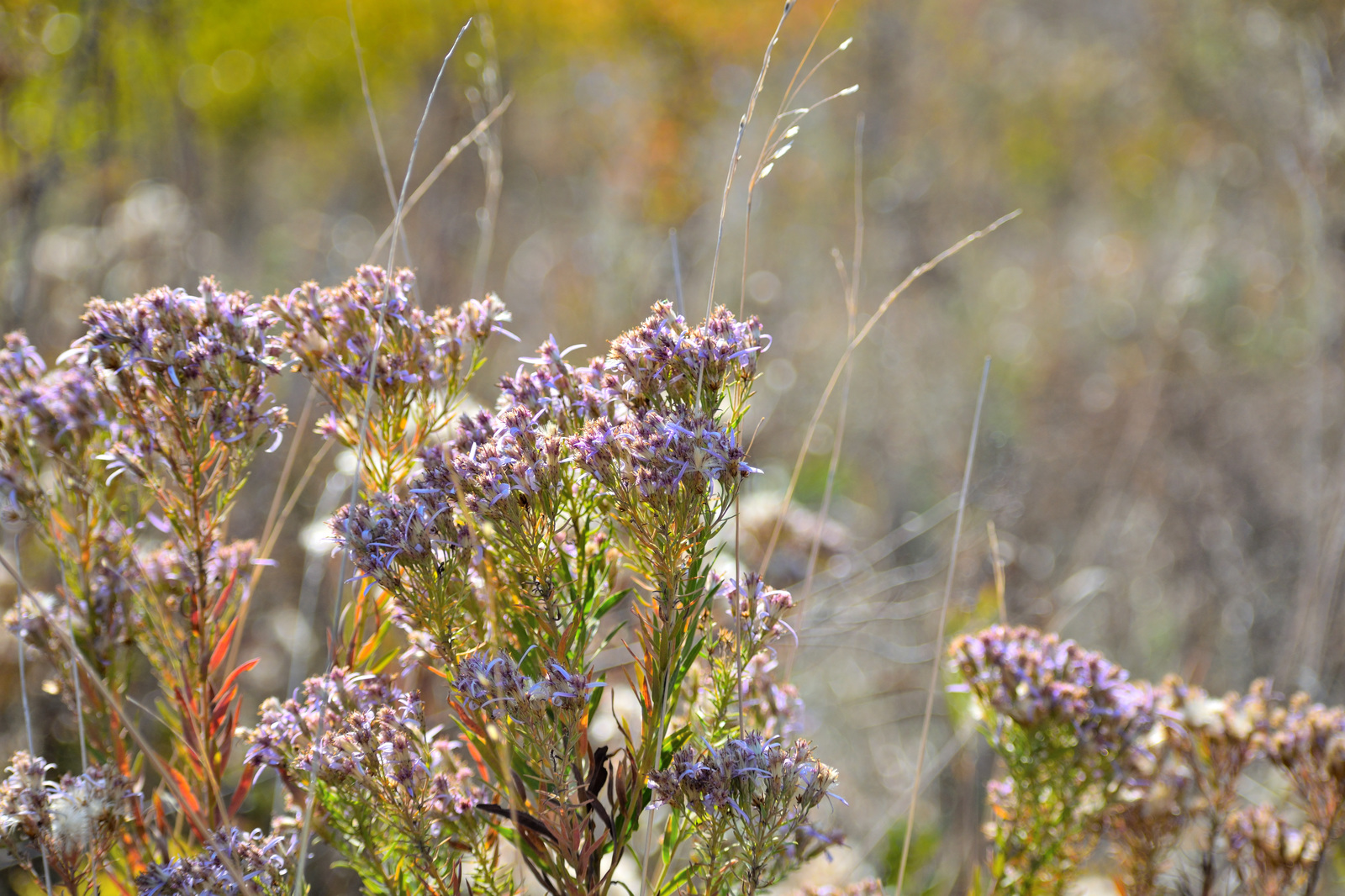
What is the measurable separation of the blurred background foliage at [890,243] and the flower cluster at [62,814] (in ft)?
3.16

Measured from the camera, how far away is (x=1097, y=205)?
8828 mm

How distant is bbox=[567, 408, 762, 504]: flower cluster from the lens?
84 centimetres

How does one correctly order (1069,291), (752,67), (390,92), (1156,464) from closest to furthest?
(1156,464)
(1069,291)
(752,67)
(390,92)

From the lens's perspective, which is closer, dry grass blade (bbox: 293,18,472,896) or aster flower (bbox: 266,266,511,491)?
dry grass blade (bbox: 293,18,472,896)

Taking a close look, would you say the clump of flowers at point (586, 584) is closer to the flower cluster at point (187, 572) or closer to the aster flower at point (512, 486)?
the aster flower at point (512, 486)

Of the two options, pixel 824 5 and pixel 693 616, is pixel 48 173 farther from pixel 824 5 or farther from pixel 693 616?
pixel 824 5

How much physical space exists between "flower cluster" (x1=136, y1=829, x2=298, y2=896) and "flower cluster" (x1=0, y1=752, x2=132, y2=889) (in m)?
0.08

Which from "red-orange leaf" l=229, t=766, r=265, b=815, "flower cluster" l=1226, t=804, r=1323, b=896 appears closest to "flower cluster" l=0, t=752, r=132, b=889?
"red-orange leaf" l=229, t=766, r=265, b=815

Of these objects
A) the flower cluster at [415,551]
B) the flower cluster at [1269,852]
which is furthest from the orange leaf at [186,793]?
the flower cluster at [1269,852]

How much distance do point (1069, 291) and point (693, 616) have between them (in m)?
6.35

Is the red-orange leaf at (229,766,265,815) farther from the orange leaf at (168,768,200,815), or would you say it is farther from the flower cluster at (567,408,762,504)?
the flower cluster at (567,408,762,504)

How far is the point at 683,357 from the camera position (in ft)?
2.97

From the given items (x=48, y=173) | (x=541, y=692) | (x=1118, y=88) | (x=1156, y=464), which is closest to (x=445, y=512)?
(x=541, y=692)

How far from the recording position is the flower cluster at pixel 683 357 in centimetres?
90
